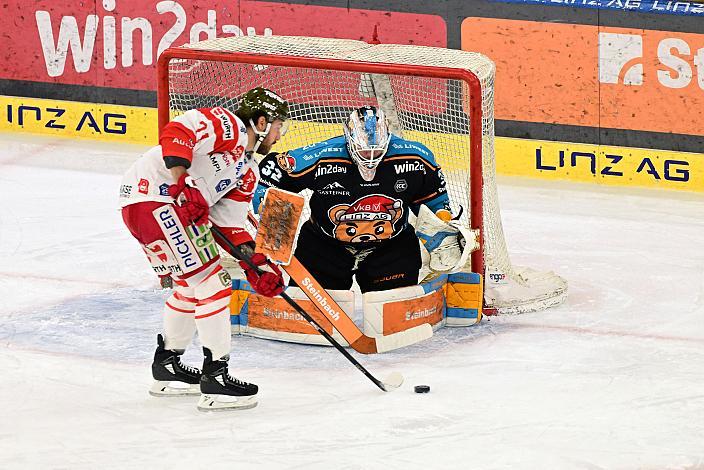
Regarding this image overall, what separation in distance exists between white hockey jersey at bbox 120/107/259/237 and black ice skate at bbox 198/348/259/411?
1.53ft

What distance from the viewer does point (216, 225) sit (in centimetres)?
488


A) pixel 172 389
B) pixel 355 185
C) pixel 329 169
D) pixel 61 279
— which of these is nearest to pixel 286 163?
pixel 329 169

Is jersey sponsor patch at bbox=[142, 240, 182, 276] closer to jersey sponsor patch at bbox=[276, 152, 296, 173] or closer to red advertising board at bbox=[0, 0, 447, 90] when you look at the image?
jersey sponsor patch at bbox=[276, 152, 296, 173]

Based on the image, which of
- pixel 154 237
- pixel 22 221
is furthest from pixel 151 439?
pixel 22 221

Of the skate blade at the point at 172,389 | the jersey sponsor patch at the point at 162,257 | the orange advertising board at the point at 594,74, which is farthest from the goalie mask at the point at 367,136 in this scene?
the orange advertising board at the point at 594,74

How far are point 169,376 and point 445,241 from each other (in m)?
1.24

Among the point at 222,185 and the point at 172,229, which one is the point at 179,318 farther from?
the point at 222,185

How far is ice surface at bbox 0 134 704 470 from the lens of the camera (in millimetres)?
4430

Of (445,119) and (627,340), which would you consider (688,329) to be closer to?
(627,340)

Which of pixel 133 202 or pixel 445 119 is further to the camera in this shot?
pixel 445 119

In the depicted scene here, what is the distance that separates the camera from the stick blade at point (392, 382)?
497 centimetres

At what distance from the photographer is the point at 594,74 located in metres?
7.84

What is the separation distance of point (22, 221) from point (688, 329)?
3249mm

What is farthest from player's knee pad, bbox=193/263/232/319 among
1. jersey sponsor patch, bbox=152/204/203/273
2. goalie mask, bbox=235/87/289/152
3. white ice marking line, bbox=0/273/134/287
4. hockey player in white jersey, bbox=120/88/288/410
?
white ice marking line, bbox=0/273/134/287
